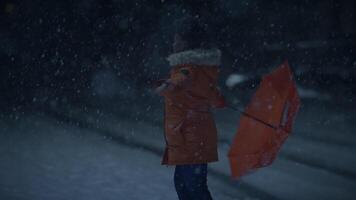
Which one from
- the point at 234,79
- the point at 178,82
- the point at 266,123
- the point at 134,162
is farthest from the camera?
the point at 234,79

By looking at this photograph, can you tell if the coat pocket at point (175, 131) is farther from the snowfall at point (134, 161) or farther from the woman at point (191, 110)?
the snowfall at point (134, 161)

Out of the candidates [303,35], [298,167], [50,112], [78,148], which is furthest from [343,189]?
[303,35]

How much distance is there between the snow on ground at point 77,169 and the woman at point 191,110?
1.50 m

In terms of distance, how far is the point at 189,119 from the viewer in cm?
429

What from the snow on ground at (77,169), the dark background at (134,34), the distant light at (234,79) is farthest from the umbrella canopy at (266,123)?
the dark background at (134,34)

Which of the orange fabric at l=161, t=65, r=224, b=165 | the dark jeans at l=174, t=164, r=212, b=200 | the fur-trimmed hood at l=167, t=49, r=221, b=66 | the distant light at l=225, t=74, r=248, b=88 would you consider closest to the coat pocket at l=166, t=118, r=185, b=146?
the orange fabric at l=161, t=65, r=224, b=165

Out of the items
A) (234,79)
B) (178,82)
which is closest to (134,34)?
(234,79)

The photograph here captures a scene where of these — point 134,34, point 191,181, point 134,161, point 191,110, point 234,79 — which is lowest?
point 234,79

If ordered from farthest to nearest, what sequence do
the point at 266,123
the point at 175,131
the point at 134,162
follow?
1. the point at 134,162
2. the point at 266,123
3. the point at 175,131

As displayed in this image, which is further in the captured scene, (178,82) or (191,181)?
(191,181)

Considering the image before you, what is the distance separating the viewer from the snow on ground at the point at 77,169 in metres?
6.01

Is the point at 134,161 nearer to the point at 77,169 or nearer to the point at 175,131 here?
the point at 77,169

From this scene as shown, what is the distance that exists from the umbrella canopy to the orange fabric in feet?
0.89

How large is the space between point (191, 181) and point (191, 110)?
52cm
